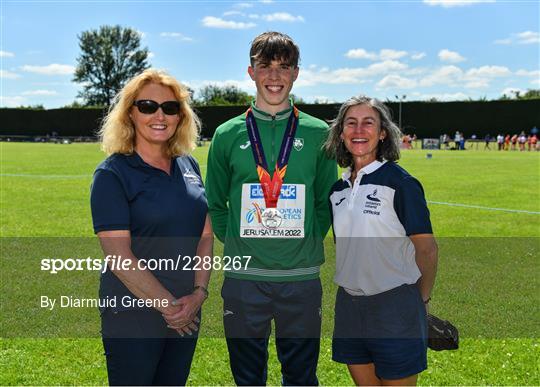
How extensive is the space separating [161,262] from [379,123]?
1.56 metres

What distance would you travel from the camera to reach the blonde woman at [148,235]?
10.0 feet

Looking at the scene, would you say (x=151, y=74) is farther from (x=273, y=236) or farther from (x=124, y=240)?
(x=273, y=236)

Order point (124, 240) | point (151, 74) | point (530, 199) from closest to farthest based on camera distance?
1. point (124, 240)
2. point (151, 74)
3. point (530, 199)

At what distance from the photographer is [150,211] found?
10.1ft

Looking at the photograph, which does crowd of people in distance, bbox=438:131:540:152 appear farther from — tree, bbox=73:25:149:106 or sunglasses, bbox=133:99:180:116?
tree, bbox=73:25:149:106

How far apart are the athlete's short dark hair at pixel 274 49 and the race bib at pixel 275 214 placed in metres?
0.83

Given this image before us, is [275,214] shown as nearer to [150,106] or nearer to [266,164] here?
[266,164]

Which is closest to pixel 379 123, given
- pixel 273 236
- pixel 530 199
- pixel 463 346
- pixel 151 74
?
pixel 273 236

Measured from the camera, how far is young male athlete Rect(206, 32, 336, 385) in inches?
142

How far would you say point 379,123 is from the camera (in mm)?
3465

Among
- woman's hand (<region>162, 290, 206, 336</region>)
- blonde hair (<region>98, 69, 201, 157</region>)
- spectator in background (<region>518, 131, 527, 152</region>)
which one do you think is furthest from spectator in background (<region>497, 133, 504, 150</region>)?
woman's hand (<region>162, 290, 206, 336</region>)

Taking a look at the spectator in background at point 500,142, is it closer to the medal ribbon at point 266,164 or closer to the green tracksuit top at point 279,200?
the green tracksuit top at point 279,200

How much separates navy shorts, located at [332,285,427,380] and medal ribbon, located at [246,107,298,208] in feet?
2.59

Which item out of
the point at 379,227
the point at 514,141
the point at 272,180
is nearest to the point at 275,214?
the point at 272,180
